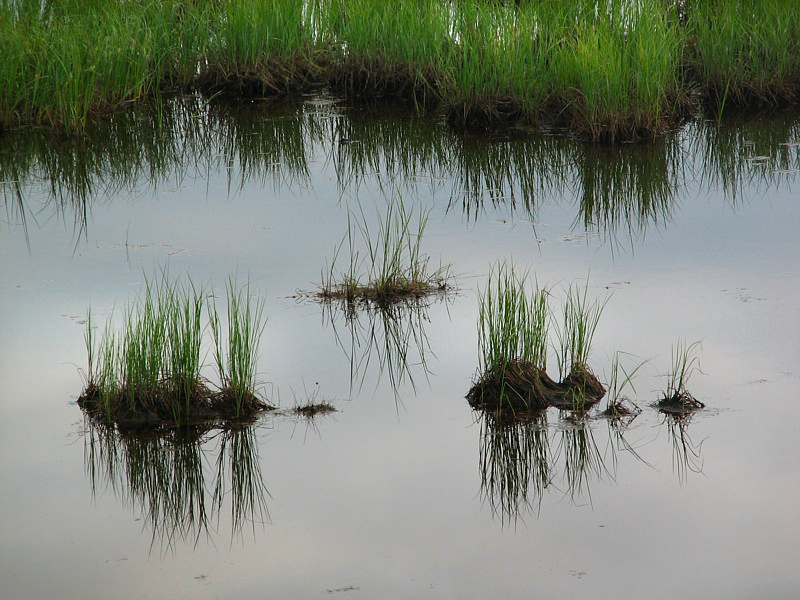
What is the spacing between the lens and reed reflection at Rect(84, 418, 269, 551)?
404 cm

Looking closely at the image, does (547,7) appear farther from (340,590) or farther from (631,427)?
(340,590)

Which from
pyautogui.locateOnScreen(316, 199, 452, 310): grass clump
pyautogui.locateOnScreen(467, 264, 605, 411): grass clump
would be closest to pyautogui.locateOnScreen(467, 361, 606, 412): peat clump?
pyautogui.locateOnScreen(467, 264, 605, 411): grass clump

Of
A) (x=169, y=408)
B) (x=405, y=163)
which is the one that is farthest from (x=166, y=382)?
(x=405, y=163)

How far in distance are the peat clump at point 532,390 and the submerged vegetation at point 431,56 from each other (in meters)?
4.30

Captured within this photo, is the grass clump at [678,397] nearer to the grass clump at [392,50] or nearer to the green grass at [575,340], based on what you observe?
the green grass at [575,340]

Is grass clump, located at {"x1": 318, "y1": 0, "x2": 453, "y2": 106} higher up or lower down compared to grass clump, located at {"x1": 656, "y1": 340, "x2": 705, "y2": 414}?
higher up

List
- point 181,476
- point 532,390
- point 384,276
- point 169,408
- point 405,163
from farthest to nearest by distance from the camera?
point 405,163 → point 384,276 → point 532,390 → point 169,408 → point 181,476

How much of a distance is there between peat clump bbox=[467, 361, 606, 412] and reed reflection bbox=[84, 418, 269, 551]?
3.43 ft

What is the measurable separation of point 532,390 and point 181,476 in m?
1.53

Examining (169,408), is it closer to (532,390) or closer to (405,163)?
(532,390)

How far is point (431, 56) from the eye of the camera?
9.99 metres

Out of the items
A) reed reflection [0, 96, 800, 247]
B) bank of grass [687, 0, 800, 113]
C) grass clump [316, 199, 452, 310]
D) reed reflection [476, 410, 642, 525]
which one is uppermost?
bank of grass [687, 0, 800, 113]

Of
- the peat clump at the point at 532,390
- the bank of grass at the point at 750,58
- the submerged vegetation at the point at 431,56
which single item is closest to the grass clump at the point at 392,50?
the submerged vegetation at the point at 431,56

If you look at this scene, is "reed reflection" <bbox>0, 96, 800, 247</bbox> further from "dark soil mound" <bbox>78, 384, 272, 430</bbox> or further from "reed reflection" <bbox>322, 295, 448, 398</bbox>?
"dark soil mound" <bbox>78, 384, 272, 430</bbox>
